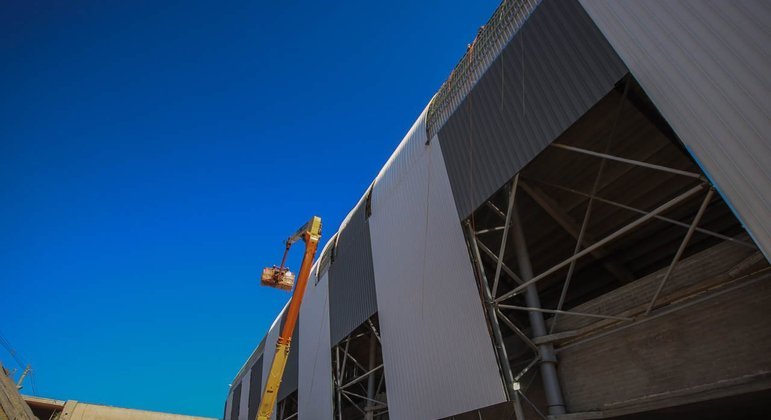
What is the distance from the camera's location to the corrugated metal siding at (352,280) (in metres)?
17.7

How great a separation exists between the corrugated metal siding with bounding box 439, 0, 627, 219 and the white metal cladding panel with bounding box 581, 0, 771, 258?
1031 mm

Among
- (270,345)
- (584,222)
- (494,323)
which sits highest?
(270,345)

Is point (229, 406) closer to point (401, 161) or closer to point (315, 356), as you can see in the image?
point (315, 356)

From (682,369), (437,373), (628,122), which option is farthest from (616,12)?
(437,373)

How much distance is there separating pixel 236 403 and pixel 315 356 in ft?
89.5

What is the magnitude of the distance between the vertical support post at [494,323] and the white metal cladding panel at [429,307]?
0.19m

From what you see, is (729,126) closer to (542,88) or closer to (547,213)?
(542,88)

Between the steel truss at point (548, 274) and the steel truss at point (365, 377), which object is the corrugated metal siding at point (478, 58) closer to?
the steel truss at point (548, 274)

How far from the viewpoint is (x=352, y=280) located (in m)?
19.3

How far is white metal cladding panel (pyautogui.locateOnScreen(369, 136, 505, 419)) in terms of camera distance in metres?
10.7

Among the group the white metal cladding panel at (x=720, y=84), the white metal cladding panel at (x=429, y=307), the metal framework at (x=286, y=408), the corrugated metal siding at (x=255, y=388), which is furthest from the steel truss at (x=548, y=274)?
the corrugated metal siding at (x=255, y=388)

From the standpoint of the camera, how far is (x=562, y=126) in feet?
30.3

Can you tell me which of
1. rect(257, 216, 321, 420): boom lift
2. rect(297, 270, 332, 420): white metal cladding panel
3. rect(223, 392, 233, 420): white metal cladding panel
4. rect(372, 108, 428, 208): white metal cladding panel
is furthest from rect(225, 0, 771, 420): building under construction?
rect(223, 392, 233, 420): white metal cladding panel

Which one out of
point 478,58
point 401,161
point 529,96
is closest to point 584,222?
Answer: point 529,96
